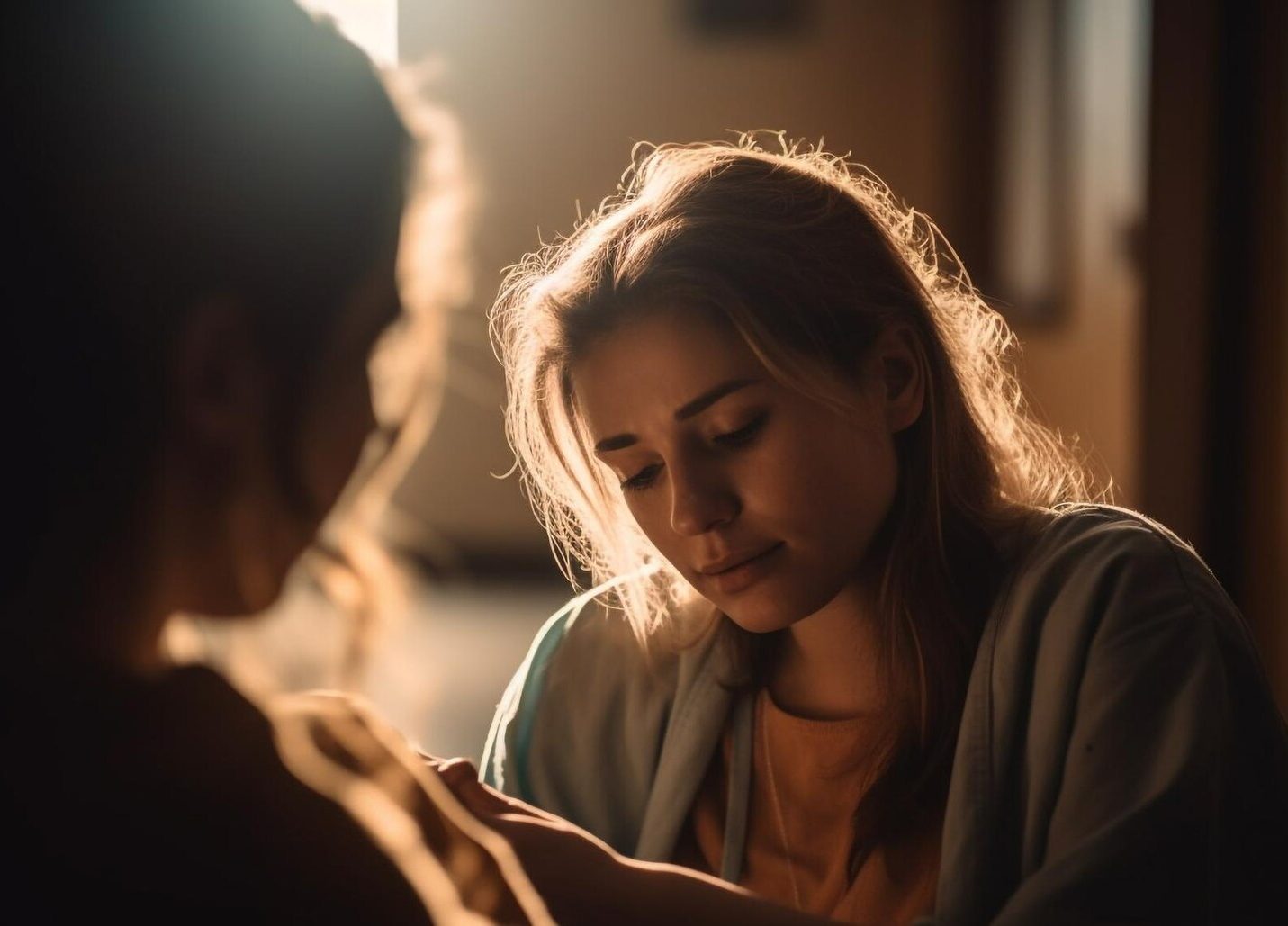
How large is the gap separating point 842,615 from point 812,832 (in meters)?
0.13

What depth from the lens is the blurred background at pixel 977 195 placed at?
5.96ft

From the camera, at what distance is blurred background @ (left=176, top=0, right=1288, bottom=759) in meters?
1.82

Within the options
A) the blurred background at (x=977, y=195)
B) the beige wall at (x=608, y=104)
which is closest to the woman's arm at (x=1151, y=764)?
the blurred background at (x=977, y=195)

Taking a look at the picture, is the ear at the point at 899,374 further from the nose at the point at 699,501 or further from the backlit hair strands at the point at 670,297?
the nose at the point at 699,501

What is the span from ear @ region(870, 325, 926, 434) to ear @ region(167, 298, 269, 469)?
0.51m

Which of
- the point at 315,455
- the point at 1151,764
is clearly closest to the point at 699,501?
the point at 1151,764

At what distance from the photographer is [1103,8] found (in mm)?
2236

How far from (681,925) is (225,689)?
0.57 feet

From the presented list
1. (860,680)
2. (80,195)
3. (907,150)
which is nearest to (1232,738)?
(860,680)

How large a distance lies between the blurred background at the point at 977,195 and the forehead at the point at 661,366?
190 mm

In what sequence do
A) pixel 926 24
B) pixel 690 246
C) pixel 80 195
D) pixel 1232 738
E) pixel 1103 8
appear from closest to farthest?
pixel 80 195 < pixel 1232 738 < pixel 690 246 < pixel 1103 8 < pixel 926 24

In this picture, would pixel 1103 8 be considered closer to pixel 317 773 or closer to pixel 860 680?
pixel 860 680

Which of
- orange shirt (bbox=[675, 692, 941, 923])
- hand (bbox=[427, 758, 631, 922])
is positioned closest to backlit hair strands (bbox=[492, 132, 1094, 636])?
orange shirt (bbox=[675, 692, 941, 923])

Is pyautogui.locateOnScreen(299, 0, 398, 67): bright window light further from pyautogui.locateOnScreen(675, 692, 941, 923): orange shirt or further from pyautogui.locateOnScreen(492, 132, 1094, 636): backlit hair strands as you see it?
pyautogui.locateOnScreen(675, 692, 941, 923): orange shirt
